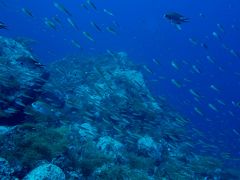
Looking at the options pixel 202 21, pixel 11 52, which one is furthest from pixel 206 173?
pixel 202 21

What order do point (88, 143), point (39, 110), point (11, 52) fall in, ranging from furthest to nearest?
point (11, 52) → point (39, 110) → point (88, 143)

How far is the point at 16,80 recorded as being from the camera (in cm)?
1011

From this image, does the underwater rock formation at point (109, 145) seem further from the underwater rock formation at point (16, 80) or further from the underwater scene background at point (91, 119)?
the underwater rock formation at point (16, 80)

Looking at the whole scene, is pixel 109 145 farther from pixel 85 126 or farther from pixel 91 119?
pixel 91 119

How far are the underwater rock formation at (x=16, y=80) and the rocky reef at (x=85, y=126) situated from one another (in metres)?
0.03

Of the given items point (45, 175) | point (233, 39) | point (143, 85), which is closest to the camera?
point (45, 175)

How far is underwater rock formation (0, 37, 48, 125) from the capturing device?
9.61 m

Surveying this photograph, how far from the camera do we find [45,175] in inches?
249

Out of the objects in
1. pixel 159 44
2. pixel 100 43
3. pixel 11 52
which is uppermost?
pixel 159 44

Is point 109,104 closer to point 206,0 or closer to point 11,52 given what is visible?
point 11,52

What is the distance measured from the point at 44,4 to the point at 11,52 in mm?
132949

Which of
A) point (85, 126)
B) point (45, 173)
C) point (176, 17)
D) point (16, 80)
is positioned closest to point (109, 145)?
point (85, 126)

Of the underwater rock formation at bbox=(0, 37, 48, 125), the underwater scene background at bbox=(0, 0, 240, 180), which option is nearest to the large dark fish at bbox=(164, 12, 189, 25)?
the underwater scene background at bbox=(0, 0, 240, 180)

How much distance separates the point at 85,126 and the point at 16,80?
3.55m
